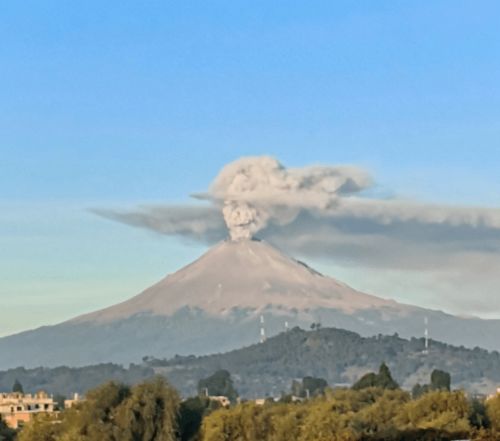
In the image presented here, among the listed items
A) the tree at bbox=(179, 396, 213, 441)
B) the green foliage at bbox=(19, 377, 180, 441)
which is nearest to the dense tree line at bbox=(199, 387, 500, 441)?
→ the tree at bbox=(179, 396, 213, 441)

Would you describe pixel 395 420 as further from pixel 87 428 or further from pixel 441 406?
pixel 87 428

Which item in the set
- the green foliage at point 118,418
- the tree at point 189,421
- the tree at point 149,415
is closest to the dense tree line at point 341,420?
the tree at point 189,421

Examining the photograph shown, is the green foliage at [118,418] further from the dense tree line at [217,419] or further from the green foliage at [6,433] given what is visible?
the green foliage at [6,433]

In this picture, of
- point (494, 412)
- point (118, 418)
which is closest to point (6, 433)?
point (118, 418)

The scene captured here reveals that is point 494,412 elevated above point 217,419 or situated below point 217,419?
above

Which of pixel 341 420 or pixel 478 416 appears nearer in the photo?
pixel 341 420

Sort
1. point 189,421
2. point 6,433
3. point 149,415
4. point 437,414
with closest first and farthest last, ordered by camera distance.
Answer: point 437,414, point 149,415, point 189,421, point 6,433

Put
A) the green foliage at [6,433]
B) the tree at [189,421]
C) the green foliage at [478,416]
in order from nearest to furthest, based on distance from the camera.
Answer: the green foliage at [478,416] → the tree at [189,421] → the green foliage at [6,433]

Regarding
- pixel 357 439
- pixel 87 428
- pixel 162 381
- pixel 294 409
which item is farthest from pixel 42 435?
pixel 357 439

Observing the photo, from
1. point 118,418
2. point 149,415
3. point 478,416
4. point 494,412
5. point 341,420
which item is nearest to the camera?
point 341,420

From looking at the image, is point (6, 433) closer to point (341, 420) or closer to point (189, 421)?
point (189, 421)

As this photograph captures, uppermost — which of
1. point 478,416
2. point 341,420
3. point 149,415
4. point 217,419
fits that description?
point 149,415
